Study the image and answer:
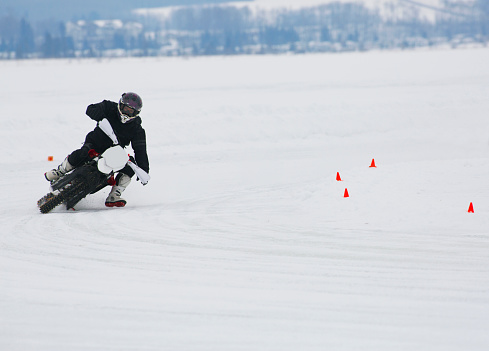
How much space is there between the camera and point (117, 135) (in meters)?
8.91

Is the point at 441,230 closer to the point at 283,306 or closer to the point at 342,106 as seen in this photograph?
the point at 283,306

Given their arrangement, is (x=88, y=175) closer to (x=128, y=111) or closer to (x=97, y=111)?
(x=97, y=111)

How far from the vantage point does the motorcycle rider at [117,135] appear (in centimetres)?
869

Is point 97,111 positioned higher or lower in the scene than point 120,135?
higher

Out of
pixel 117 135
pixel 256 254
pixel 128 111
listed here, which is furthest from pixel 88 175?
pixel 256 254

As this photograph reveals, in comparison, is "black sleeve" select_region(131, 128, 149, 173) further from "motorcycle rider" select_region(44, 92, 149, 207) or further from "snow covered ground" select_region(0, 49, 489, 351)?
"snow covered ground" select_region(0, 49, 489, 351)

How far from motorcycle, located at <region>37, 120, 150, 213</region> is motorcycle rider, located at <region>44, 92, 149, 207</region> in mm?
122

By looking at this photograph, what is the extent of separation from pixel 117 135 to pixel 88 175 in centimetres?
68

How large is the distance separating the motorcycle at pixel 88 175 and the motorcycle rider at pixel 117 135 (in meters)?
0.12

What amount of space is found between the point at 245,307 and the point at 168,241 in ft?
7.19

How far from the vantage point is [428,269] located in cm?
605

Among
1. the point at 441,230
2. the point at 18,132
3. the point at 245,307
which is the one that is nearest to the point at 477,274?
the point at 441,230

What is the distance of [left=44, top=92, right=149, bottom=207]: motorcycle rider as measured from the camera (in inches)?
342

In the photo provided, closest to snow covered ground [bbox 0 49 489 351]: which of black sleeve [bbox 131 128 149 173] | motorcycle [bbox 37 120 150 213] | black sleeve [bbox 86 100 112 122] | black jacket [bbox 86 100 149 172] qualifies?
motorcycle [bbox 37 120 150 213]
